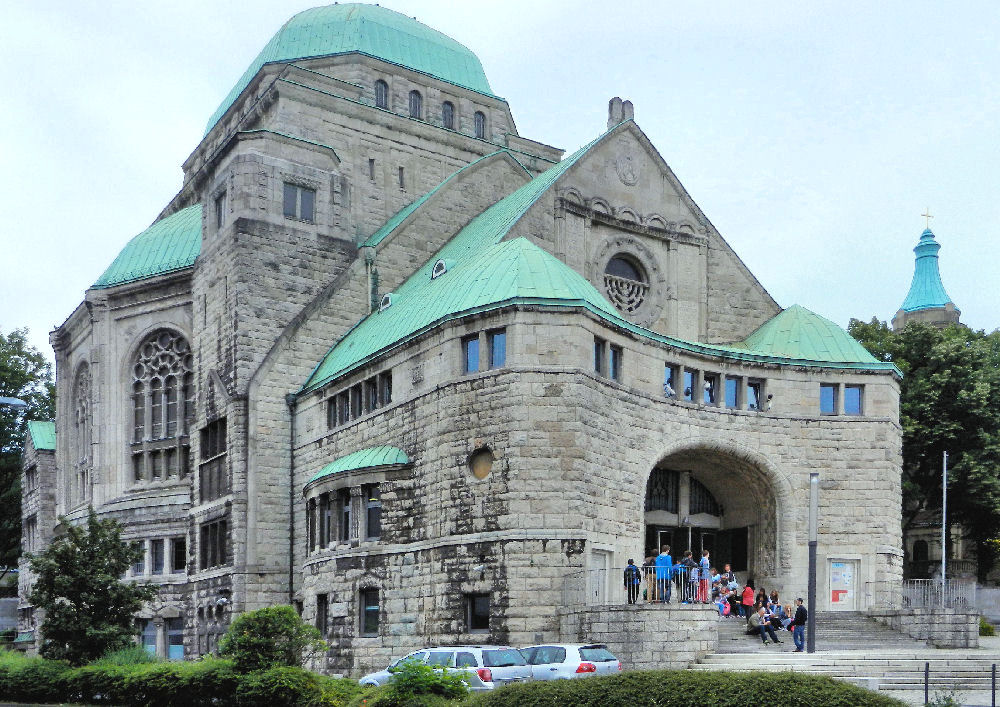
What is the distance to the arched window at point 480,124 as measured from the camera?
5425cm

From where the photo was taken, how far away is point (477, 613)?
30266mm

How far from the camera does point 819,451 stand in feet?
123

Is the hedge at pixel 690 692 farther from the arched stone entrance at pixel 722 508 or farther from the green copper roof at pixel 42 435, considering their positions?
the green copper roof at pixel 42 435

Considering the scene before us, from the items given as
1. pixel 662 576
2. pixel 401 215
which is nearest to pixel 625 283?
pixel 401 215

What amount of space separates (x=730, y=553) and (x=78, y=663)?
62.6 feet

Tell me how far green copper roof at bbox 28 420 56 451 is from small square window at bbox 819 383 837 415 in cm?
3583

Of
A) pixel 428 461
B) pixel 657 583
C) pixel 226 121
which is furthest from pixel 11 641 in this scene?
pixel 657 583

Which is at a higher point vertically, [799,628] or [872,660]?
[799,628]

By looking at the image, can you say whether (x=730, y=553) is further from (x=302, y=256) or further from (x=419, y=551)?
(x=302, y=256)

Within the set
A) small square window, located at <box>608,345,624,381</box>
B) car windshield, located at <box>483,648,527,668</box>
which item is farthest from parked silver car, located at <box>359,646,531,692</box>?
small square window, located at <box>608,345,624,381</box>

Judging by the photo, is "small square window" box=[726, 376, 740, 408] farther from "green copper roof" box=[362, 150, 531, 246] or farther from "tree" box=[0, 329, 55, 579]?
"tree" box=[0, 329, 55, 579]

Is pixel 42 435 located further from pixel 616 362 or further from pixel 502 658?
pixel 502 658

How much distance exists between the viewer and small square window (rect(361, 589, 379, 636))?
1314 inches

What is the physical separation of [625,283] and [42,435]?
3121 centimetres
